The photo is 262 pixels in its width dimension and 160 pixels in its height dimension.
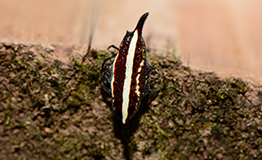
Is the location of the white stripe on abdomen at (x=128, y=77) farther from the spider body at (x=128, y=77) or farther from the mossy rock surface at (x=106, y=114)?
the mossy rock surface at (x=106, y=114)

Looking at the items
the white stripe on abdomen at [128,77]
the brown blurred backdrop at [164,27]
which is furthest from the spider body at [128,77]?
the brown blurred backdrop at [164,27]

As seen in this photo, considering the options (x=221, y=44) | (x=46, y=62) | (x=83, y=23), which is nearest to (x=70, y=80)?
(x=46, y=62)

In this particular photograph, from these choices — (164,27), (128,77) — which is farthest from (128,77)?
(164,27)

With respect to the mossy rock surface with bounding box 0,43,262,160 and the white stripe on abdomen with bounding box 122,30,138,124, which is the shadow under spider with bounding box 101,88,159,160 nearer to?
the mossy rock surface with bounding box 0,43,262,160

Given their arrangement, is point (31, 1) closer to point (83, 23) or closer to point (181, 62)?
point (83, 23)

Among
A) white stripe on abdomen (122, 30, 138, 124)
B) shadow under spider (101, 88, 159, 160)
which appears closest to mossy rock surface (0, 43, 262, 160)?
shadow under spider (101, 88, 159, 160)
